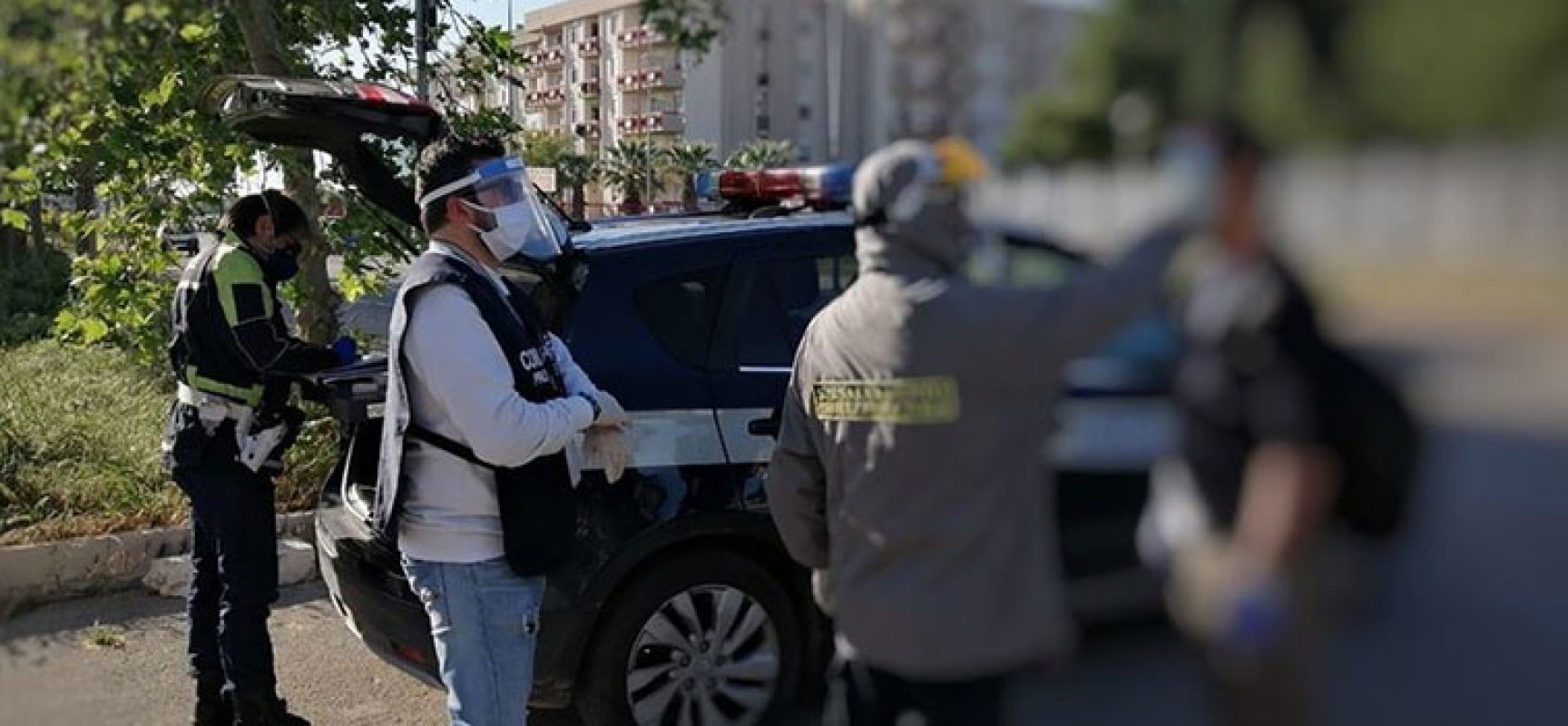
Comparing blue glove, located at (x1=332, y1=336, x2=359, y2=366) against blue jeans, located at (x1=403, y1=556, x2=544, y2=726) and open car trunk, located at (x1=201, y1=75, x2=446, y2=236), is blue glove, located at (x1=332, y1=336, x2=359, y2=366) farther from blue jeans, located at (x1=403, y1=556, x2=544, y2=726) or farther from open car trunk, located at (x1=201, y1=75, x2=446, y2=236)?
blue jeans, located at (x1=403, y1=556, x2=544, y2=726)

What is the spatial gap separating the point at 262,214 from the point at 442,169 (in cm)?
157

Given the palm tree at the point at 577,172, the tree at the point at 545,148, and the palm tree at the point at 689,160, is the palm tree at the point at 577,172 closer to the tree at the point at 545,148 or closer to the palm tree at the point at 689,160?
the tree at the point at 545,148

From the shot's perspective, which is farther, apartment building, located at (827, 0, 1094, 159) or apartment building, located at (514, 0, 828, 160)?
apartment building, located at (514, 0, 828, 160)

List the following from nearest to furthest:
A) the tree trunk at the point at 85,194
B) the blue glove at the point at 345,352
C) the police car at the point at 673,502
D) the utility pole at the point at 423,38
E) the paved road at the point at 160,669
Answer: the police car at the point at 673,502 → the blue glove at the point at 345,352 → the paved road at the point at 160,669 → the utility pole at the point at 423,38 → the tree trunk at the point at 85,194

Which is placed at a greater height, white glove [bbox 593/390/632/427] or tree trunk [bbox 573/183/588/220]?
tree trunk [bbox 573/183/588/220]

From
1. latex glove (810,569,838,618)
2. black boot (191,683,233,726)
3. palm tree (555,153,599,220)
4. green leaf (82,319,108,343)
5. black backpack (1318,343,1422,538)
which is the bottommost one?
black boot (191,683,233,726)

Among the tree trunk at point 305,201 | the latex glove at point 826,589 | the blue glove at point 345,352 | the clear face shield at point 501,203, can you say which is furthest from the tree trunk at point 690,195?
the tree trunk at point 305,201

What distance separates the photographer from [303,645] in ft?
18.2

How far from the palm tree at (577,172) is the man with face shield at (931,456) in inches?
34.6

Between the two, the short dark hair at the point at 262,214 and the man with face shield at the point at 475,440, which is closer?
the man with face shield at the point at 475,440

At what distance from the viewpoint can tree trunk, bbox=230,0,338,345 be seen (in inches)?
259

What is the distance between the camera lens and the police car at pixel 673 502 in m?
4.08

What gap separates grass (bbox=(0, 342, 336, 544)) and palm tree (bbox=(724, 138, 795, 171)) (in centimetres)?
509

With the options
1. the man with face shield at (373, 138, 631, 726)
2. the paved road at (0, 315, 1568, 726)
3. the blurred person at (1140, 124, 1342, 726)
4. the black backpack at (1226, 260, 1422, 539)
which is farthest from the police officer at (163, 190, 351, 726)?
the black backpack at (1226, 260, 1422, 539)
